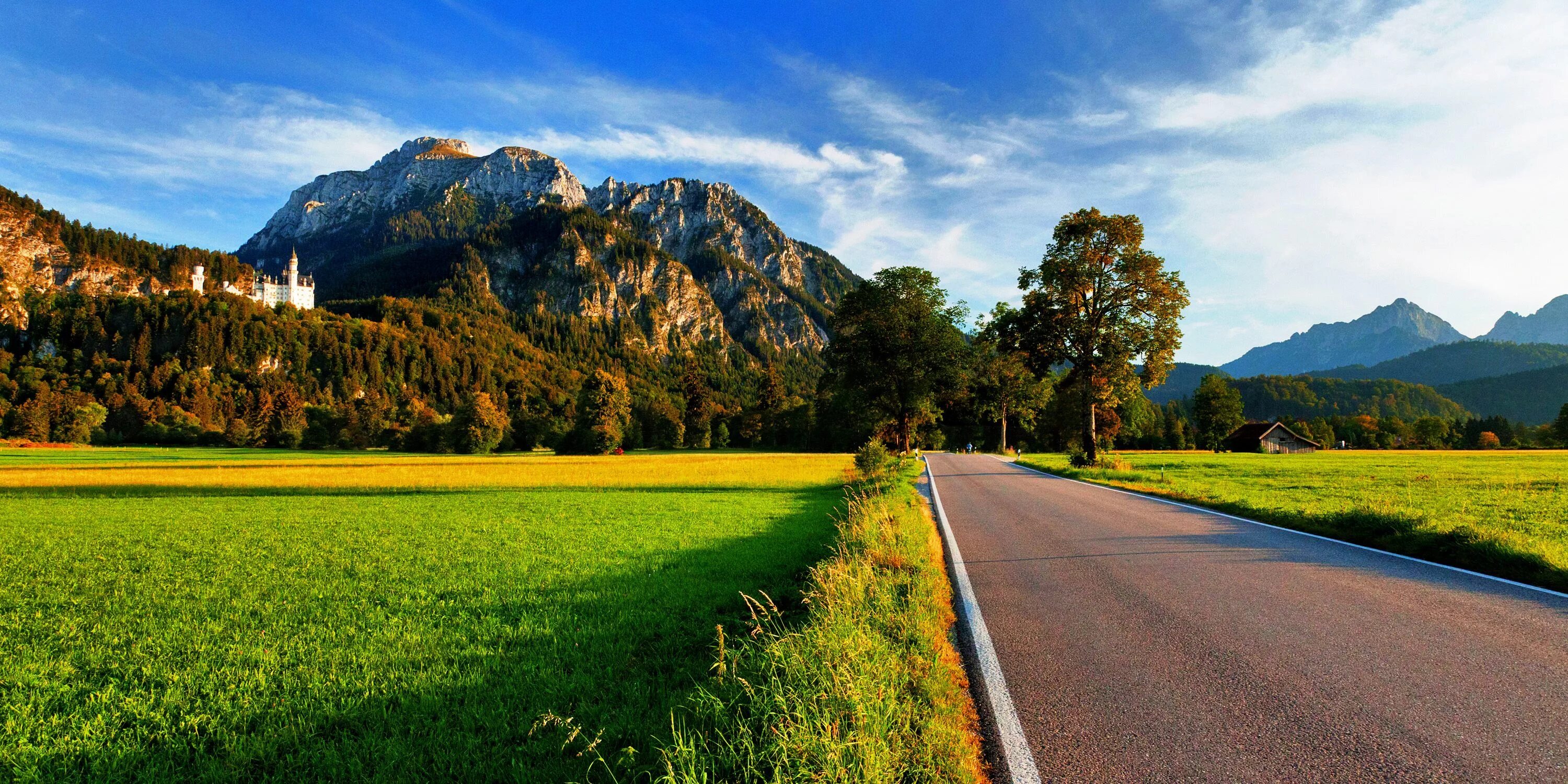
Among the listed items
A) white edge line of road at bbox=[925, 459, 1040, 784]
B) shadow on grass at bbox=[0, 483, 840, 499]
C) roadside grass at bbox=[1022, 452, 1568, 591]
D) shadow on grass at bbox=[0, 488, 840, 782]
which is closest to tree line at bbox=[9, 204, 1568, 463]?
roadside grass at bbox=[1022, 452, 1568, 591]

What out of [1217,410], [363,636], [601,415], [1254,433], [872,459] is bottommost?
[363,636]

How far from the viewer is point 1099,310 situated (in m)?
29.3

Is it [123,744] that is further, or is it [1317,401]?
[1317,401]

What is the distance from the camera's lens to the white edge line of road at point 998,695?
318 centimetres

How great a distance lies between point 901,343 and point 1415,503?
99.7 ft

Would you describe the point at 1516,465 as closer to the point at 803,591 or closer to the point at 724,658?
the point at 803,591

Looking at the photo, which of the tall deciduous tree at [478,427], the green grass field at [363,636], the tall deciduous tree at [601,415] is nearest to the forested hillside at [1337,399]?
the tall deciduous tree at [601,415]

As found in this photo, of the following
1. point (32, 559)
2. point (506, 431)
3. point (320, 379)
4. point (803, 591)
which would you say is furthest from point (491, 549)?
point (320, 379)

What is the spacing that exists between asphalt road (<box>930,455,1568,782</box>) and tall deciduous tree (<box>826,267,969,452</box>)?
112 feet

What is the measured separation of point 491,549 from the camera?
11578 millimetres

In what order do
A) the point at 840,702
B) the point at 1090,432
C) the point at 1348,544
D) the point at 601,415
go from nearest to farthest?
1. the point at 840,702
2. the point at 1348,544
3. the point at 1090,432
4. the point at 601,415

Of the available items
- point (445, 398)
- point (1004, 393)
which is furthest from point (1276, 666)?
point (445, 398)

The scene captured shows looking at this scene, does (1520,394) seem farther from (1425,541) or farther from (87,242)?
(87,242)

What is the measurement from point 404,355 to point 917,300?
518 ft
